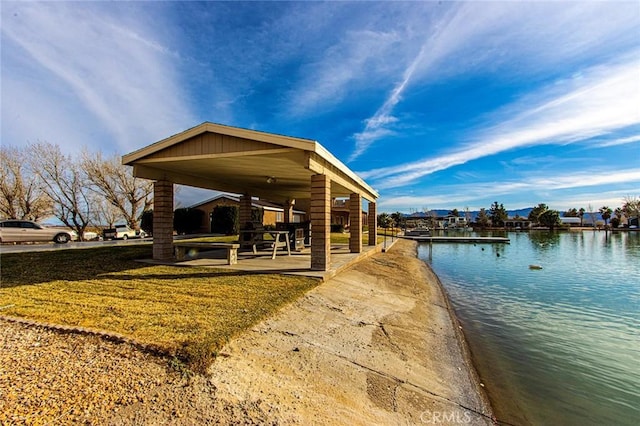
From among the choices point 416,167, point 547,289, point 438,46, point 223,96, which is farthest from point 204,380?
point 416,167

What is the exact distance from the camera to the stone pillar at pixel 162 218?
8.91 metres

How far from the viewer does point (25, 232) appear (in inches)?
565

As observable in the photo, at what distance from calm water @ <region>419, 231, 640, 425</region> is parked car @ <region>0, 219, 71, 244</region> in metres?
18.6

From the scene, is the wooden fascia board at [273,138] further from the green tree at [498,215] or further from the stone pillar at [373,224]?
the green tree at [498,215]

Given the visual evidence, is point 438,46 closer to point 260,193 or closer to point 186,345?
point 260,193

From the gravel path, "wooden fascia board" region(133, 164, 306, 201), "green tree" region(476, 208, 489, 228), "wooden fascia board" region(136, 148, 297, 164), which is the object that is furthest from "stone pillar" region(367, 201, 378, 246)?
"green tree" region(476, 208, 489, 228)

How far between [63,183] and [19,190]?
2617mm

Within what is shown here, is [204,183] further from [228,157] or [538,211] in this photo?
[538,211]

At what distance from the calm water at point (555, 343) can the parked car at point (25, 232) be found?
18.6m

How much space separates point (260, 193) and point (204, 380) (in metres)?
12.4

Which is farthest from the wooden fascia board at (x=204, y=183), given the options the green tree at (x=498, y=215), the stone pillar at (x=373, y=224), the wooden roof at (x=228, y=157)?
the green tree at (x=498, y=215)

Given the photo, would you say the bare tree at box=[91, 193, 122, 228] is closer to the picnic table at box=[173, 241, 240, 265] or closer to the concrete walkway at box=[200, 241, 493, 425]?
the picnic table at box=[173, 241, 240, 265]

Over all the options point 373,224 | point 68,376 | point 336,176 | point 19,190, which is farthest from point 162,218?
point 19,190

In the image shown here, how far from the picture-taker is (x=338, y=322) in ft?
16.2
